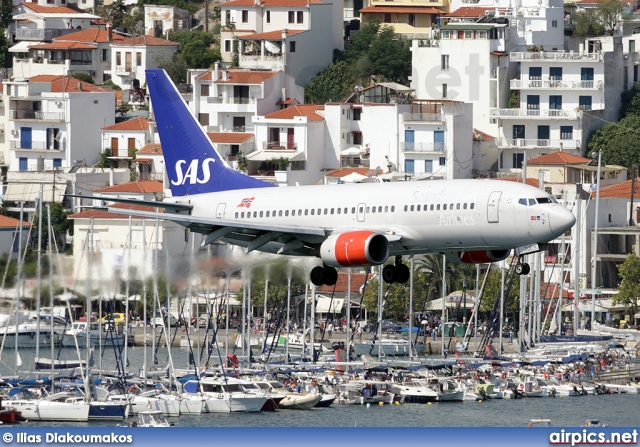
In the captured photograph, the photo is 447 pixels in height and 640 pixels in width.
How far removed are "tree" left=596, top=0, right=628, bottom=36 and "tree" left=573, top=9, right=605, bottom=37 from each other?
76 cm

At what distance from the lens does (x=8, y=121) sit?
167625 mm

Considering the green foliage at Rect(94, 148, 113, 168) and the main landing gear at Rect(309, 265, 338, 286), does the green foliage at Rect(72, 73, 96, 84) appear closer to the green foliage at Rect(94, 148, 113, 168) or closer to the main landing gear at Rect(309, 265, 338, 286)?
the green foliage at Rect(94, 148, 113, 168)

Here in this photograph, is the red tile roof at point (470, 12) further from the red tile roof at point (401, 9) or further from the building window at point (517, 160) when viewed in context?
the building window at point (517, 160)

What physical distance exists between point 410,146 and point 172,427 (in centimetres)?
6381

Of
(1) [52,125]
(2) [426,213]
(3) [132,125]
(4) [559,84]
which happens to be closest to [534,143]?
(4) [559,84]

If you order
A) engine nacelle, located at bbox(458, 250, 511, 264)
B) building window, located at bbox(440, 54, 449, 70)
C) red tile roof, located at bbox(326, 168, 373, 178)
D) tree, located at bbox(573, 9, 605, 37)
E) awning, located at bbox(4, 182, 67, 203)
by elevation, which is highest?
tree, located at bbox(573, 9, 605, 37)

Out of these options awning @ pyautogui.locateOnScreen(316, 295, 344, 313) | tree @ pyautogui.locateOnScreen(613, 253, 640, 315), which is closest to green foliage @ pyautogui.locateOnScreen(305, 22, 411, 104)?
awning @ pyautogui.locateOnScreen(316, 295, 344, 313)

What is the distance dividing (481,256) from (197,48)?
12488 centimetres

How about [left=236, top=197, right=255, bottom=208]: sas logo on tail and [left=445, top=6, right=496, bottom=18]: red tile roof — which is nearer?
[left=236, top=197, right=255, bottom=208]: sas logo on tail

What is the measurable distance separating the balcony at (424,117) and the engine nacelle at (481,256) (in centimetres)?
8535

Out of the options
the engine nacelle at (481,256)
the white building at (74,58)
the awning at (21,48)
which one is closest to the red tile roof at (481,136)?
the white building at (74,58)

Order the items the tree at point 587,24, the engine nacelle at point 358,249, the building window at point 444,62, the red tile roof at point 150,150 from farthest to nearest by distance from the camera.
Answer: the tree at point 587,24 < the building window at point 444,62 < the red tile roof at point 150,150 < the engine nacelle at point 358,249

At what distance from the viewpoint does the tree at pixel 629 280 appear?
450ft

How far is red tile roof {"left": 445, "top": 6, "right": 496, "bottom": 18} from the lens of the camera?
174750mm
